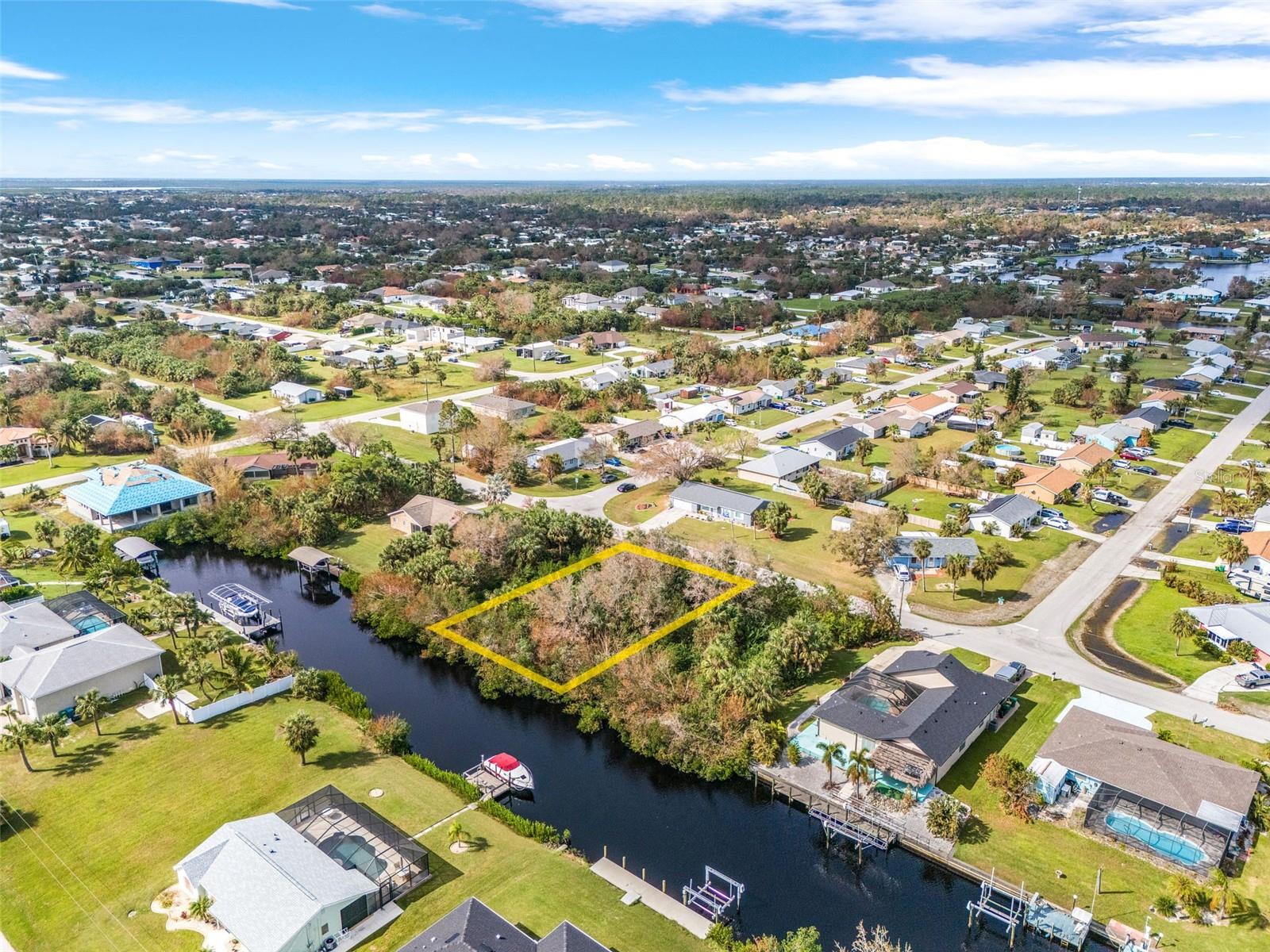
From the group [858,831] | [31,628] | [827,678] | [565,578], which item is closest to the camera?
[858,831]

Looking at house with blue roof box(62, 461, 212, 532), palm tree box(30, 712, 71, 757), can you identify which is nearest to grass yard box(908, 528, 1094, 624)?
palm tree box(30, 712, 71, 757)

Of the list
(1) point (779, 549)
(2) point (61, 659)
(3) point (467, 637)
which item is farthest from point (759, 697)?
(2) point (61, 659)

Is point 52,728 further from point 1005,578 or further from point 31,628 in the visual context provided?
point 1005,578

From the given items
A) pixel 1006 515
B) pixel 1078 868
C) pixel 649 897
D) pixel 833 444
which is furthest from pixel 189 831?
pixel 833 444

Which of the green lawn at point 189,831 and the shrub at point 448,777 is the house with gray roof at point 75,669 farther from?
the shrub at point 448,777

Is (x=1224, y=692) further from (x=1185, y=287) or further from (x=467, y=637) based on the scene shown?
(x=1185, y=287)

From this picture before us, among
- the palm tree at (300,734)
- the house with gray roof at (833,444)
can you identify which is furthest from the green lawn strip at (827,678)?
the house with gray roof at (833,444)

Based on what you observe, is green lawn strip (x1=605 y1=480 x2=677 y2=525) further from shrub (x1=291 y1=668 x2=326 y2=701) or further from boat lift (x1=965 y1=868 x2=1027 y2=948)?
boat lift (x1=965 y1=868 x2=1027 y2=948)
